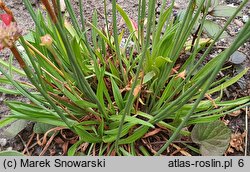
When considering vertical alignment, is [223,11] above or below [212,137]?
above

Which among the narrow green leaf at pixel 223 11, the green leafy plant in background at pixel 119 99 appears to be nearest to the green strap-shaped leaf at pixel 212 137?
the green leafy plant in background at pixel 119 99

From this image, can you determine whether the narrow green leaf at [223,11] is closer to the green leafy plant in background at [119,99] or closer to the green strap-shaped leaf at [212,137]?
the green leafy plant in background at [119,99]

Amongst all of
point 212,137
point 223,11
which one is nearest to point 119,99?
point 212,137

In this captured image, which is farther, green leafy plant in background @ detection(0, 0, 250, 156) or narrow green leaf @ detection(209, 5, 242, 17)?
narrow green leaf @ detection(209, 5, 242, 17)

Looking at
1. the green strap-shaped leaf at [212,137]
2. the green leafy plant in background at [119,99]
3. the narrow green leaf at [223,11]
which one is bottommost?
the green strap-shaped leaf at [212,137]

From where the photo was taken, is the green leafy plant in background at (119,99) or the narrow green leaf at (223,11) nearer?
the green leafy plant in background at (119,99)

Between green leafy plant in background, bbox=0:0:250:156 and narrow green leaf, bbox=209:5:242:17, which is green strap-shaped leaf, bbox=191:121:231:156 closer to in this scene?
green leafy plant in background, bbox=0:0:250:156

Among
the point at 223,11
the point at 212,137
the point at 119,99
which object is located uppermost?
the point at 223,11

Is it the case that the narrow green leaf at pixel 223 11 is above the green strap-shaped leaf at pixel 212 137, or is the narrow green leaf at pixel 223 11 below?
above

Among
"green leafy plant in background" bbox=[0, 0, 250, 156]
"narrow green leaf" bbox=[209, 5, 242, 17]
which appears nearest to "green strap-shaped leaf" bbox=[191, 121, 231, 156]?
"green leafy plant in background" bbox=[0, 0, 250, 156]

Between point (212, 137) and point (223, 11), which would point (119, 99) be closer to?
point (212, 137)

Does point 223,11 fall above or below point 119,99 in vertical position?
above
